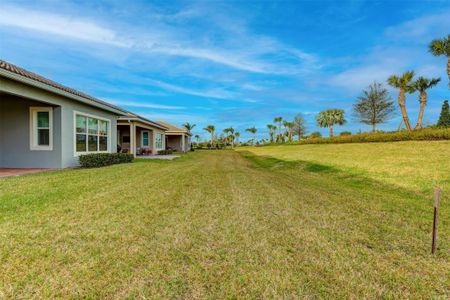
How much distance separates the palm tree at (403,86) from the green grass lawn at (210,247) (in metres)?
23.2

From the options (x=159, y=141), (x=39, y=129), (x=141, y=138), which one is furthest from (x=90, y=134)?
(x=159, y=141)

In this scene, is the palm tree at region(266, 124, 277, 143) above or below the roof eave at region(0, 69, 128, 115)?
above

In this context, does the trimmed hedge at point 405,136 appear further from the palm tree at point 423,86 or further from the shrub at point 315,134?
the shrub at point 315,134

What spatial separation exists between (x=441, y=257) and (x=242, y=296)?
286cm

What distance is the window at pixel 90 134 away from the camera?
35.9 ft

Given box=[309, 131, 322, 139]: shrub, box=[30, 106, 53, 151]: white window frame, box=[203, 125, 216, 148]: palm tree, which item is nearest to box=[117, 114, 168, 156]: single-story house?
box=[30, 106, 53, 151]: white window frame

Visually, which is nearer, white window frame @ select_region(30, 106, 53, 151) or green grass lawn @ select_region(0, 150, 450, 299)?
green grass lawn @ select_region(0, 150, 450, 299)

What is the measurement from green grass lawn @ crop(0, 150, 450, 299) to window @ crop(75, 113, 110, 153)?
5.61m

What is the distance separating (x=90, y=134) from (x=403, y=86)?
28.8m

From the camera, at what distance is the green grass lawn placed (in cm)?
239

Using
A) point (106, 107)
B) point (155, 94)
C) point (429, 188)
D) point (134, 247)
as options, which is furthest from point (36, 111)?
point (155, 94)

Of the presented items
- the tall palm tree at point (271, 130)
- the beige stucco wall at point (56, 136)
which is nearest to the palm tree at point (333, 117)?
the tall palm tree at point (271, 130)

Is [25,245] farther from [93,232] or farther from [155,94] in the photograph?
[155,94]

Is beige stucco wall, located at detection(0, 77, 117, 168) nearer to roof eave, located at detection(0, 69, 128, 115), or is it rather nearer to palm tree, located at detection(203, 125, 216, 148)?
roof eave, located at detection(0, 69, 128, 115)
